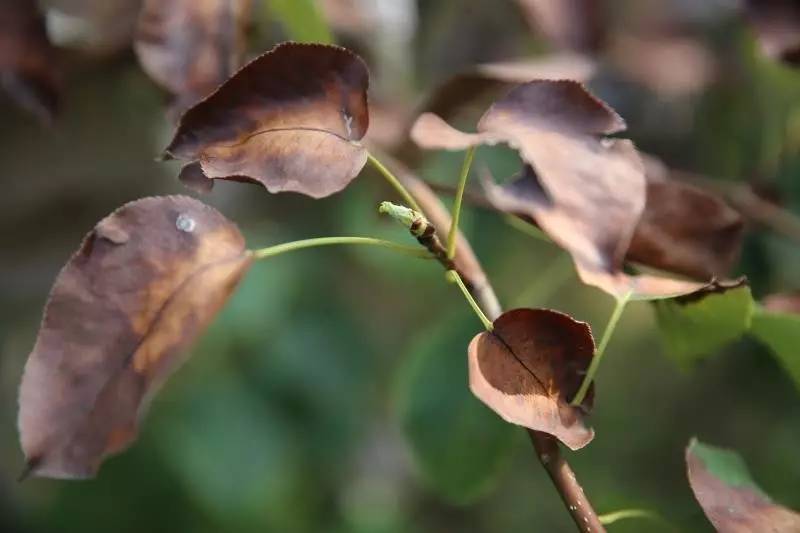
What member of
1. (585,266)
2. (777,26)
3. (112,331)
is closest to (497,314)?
(585,266)

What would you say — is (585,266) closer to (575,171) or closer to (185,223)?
(575,171)

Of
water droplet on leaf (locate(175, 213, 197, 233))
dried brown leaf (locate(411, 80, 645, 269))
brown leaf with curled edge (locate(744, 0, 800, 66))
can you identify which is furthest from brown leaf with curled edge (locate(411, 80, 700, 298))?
brown leaf with curled edge (locate(744, 0, 800, 66))

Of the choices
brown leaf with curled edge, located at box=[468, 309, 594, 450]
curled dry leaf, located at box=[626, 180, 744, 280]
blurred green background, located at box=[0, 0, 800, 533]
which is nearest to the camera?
brown leaf with curled edge, located at box=[468, 309, 594, 450]

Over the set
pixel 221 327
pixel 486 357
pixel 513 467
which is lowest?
pixel 513 467

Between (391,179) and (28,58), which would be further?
(28,58)

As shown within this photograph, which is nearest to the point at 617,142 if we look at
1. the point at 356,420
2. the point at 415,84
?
the point at 415,84

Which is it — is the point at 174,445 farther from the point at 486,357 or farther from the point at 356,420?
the point at 486,357

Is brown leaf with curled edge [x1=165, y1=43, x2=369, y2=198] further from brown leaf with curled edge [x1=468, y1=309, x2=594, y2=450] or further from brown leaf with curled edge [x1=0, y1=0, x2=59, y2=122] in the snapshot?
brown leaf with curled edge [x1=0, y1=0, x2=59, y2=122]
